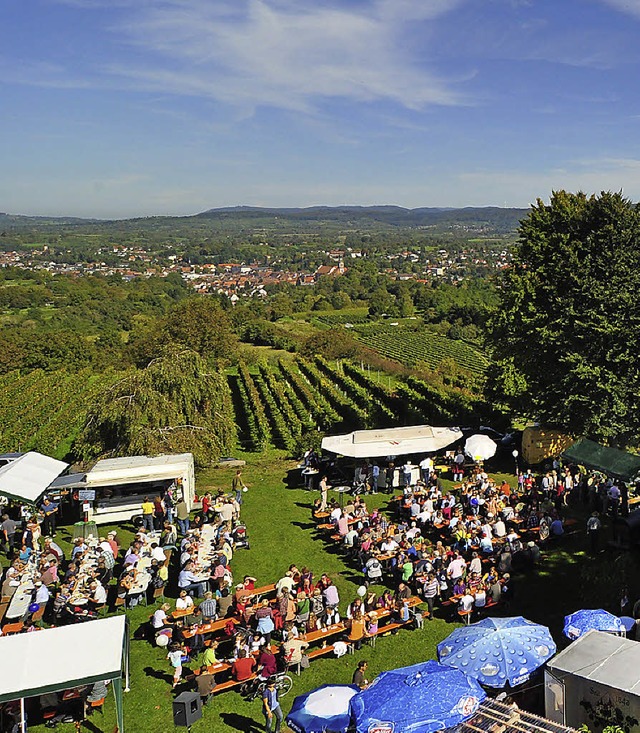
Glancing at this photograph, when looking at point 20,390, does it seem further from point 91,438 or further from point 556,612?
point 556,612

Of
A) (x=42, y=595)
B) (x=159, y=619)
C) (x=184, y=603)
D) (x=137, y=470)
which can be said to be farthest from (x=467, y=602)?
(x=137, y=470)


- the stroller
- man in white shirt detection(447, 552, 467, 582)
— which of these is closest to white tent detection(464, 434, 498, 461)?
man in white shirt detection(447, 552, 467, 582)

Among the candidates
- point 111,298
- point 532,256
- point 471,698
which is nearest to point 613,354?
point 532,256

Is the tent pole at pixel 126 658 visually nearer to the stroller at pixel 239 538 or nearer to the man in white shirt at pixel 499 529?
the stroller at pixel 239 538

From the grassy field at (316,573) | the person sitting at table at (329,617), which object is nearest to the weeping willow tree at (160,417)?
the grassy field at (316,573)

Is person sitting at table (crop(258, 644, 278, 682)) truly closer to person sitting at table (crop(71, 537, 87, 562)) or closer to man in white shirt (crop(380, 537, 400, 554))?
man in white shirt (crop(380, 537, 400, 554))

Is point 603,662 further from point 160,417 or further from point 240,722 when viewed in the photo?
point 160,417
